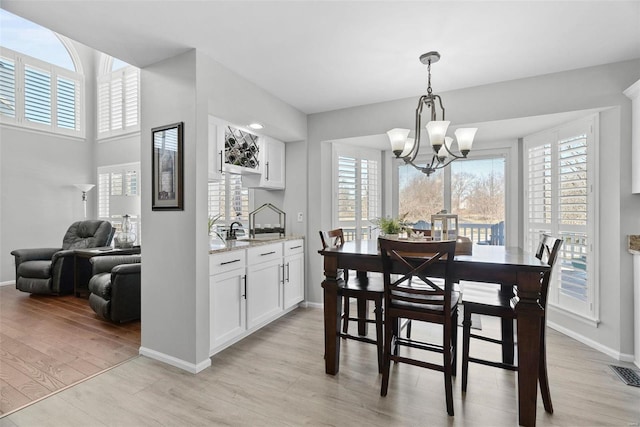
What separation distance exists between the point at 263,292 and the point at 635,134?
3.66 meters

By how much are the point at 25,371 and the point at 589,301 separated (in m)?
4.90

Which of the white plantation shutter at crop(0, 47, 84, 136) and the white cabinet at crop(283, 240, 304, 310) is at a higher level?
the white plantation shutter at crop(0, 47, 84, 136)

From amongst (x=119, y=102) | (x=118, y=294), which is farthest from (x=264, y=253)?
(x=119, y=102)

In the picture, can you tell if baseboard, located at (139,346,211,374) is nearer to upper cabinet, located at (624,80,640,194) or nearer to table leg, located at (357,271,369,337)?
table leg, located at (357,271,369,337)

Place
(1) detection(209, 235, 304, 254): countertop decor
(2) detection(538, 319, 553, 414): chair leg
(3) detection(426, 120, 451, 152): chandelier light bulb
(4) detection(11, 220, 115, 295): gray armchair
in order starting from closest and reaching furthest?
(2) detection(538, 319, 553, 414): chair leg → (3) detection(426, 120, 451, 152): chandelier light bulb → (1) detection(209, 235, 304, 254): countertop decor → (4) detection(11, 220, 115, 295): gray armchair

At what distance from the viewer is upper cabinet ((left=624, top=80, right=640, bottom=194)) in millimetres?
2508

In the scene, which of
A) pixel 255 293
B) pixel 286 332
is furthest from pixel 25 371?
pixel 286 332

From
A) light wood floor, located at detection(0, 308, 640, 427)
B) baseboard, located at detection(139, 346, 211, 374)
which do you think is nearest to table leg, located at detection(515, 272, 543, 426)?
light wood floor, located at detection(0, 308, 640, 427)

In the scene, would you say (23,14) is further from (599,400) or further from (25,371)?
(599,400)

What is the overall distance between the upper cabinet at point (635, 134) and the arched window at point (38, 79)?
798cm

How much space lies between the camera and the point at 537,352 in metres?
1.83

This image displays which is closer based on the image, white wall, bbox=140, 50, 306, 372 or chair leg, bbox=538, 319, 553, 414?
chair leg, bbox=538, 319, 553, 414

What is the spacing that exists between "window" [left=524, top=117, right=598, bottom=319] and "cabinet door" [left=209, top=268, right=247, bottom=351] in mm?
3307

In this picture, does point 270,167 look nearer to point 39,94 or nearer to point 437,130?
point 437,130
